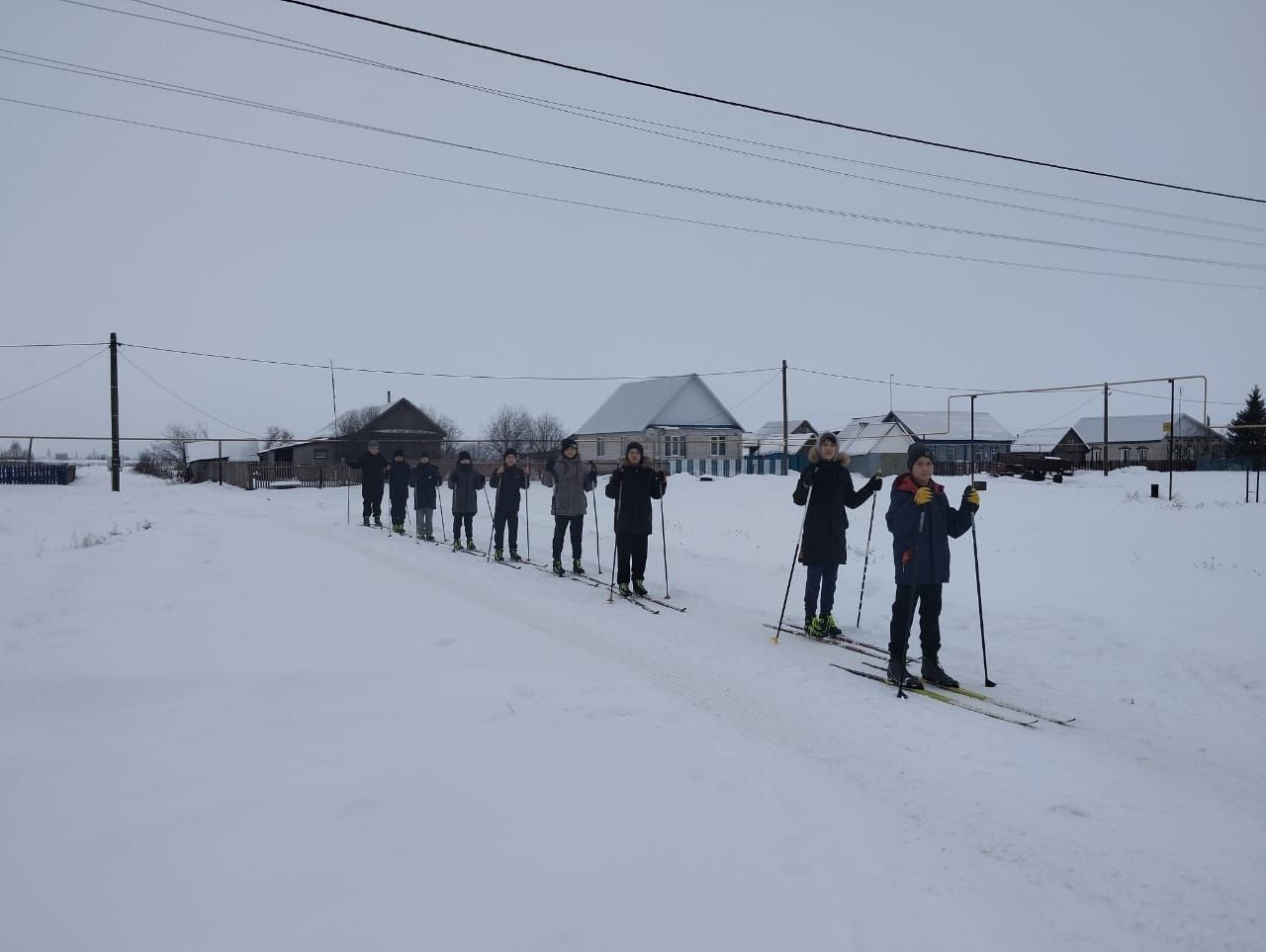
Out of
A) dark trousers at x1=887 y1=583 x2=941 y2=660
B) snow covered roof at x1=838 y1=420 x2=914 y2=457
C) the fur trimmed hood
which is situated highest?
snow covered roof at x1=838 y1=420 x2=914 y2=457

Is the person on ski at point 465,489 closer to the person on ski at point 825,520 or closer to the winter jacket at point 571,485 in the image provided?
the winter jacket at point 571,485

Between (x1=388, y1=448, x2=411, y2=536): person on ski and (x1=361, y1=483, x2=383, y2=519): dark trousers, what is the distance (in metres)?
0.90

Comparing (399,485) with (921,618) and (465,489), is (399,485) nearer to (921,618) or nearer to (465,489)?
(465,489)

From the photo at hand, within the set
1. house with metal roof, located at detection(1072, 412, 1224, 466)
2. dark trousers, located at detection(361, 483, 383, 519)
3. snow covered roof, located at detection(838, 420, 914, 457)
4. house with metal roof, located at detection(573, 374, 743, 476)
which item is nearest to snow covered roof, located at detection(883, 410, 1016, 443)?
snow covered roof, located at detection(838, 420, 914, 457)

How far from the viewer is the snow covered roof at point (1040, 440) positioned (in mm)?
70000

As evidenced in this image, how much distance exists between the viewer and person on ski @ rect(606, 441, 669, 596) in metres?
9.08

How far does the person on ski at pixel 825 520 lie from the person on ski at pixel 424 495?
31.6 feet

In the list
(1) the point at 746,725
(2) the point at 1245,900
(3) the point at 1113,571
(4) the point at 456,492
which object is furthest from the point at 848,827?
(4) the point at 456,492

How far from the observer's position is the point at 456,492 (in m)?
14.0

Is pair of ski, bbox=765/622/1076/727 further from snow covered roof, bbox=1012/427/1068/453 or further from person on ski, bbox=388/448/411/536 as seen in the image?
snow covered roof, bbox=1012/427/1068/453

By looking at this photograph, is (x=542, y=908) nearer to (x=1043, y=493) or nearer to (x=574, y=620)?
(x=574, y=620)

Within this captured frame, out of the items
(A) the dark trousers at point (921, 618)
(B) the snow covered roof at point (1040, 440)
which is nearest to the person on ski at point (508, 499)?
(A) the dark trousers at point (921, 618)

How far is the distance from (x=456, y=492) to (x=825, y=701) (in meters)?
10.2

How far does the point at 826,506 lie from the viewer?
7.18 meters
